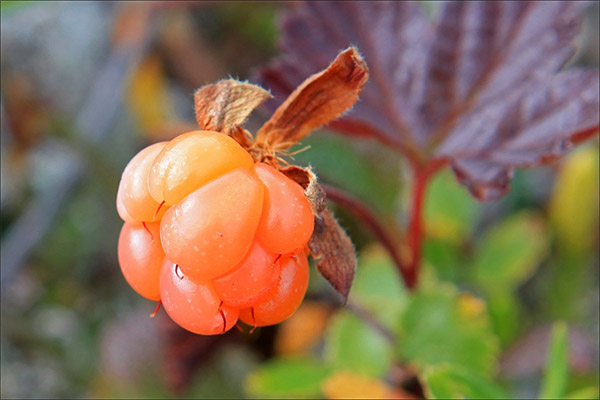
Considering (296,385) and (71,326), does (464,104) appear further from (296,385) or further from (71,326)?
(71,326)

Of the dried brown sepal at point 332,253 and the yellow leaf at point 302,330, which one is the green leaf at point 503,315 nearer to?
the yellow leaf at point 302,330

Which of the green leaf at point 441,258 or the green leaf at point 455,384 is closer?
the green leaf at point 455,384

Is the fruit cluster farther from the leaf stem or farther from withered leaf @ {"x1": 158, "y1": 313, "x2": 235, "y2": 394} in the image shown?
withered leaf @ {"x1": 158, "y1": 313, "x2": 235, "y2": 394}

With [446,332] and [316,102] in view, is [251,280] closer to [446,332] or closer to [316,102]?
[316,102]

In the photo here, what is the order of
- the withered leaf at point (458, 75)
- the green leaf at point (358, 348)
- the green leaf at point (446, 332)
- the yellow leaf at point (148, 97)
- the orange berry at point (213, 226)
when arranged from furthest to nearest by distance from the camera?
1. the yellow leaf at point (148, 97)
2. the green leaf at point (358, 348)
3. the green leaf at point (446, 332)
4. the withered leaf at point (458, 75)
5. the orange berry at point (213, 226)

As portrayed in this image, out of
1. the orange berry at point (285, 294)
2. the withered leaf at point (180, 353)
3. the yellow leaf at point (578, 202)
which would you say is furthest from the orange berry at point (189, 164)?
the yellow leaf at point (578, 202)

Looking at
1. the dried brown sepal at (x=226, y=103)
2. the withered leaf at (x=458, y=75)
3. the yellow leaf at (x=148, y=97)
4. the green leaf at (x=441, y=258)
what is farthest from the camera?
the yellow leaf at (x=148, y=97)
